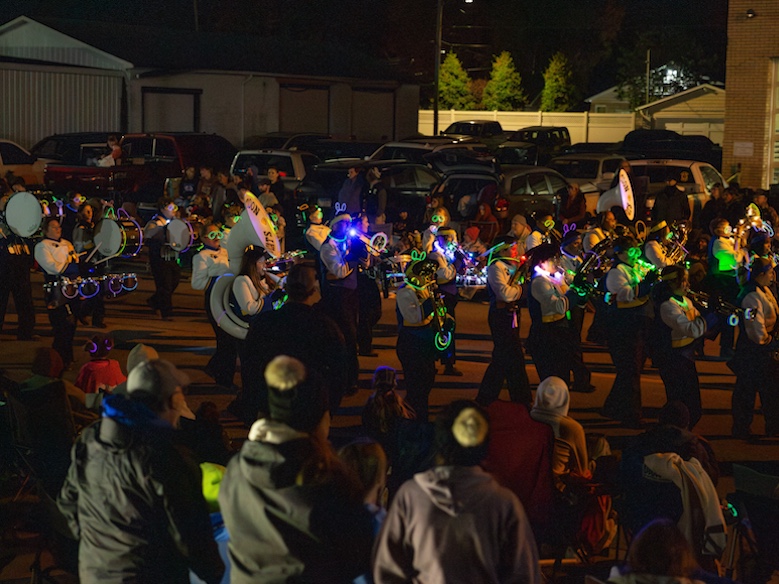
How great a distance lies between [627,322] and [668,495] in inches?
172

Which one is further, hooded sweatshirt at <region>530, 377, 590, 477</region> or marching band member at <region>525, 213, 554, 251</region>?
marching band member at <region>525, 213, 554, 251</region>

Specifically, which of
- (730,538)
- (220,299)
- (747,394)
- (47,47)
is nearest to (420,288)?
(220,299)

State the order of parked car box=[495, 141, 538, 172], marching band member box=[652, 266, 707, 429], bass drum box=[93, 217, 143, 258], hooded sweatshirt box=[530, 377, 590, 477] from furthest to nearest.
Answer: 1. parked car box=[495, 141, 538, 172]
2. bass drum box=[93, 217, 143, 258]
3. marching band member box=[652, 266, 707, 429]
4. hooded sweatshirt box=[530, 377, 590, 477]

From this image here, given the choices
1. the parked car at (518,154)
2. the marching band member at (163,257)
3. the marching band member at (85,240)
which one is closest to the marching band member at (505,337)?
the marching band member at (85,240)

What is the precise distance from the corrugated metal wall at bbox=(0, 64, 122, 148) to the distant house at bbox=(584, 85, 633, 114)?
119 ft

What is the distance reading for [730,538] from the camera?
23.2ft

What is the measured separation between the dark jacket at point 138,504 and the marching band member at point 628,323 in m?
6.24

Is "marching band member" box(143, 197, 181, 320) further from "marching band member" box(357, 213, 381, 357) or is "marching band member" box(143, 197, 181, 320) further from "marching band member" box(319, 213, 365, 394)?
"marching band member" box(319, 213, 365, 394)

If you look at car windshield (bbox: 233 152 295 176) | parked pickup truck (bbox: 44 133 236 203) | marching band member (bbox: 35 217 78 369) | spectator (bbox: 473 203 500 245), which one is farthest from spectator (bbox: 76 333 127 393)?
car windshield (bbox: 233 152 295 176)

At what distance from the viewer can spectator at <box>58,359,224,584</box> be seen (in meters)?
A: 4.50

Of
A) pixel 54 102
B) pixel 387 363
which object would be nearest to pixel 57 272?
pixel 387 363

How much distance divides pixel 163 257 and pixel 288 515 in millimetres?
11393

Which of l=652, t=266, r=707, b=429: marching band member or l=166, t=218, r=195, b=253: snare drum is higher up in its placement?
l=166, t=218, r=195, b=253: snare drum

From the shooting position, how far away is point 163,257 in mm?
15266
